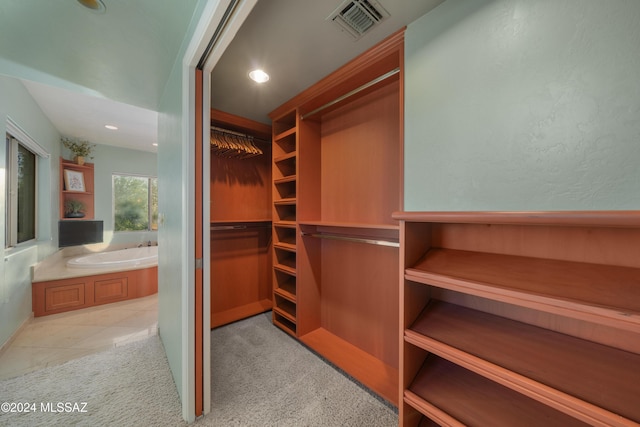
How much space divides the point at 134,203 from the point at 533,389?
18.9ft

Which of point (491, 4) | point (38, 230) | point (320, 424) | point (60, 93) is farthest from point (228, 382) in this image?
point (38, 230)

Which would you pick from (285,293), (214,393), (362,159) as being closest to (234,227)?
(285,293)

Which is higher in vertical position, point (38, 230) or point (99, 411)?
point (38, 230)

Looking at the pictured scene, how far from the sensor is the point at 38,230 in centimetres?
303

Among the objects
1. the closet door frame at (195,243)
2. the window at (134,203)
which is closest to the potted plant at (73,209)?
the window at (134,203)

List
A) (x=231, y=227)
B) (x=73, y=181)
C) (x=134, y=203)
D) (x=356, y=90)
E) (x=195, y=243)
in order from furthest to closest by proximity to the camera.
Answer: (x=134, y=203), (x=73, y=181), (x=231, y=227), (x=356, y=90), (x=195, y=243)

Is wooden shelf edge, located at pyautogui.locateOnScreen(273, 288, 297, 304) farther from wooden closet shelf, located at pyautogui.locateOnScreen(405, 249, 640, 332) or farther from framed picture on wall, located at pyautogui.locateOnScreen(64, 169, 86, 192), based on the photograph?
framed picture on wall, located at pyautogui.locateOnScreen(64, 169, 86, 192)

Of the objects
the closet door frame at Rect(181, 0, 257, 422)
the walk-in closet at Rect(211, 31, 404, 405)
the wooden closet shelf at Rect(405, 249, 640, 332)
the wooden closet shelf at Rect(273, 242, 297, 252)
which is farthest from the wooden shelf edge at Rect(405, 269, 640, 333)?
the wooden closet shelf at Rect(273, 242, 297, 252)

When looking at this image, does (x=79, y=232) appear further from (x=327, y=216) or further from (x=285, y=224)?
(x=327, y=216)

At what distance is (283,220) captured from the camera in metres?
2.44

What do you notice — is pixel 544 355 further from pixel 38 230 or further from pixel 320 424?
pixel 38 230

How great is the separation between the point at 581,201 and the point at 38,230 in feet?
17.1

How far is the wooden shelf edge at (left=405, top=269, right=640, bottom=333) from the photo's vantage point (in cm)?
55

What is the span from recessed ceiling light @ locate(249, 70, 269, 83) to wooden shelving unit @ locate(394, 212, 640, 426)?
148 centimetres
